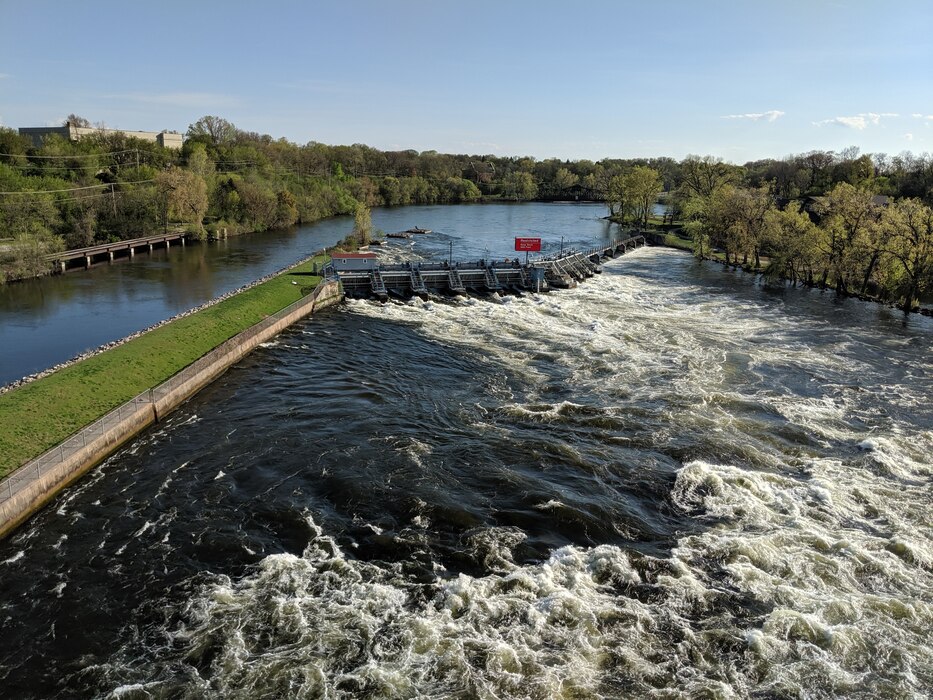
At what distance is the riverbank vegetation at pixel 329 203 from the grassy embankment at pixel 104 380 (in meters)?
36.3

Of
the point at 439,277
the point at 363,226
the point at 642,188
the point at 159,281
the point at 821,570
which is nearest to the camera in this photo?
the point at 821,570

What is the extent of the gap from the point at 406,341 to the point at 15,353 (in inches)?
1103

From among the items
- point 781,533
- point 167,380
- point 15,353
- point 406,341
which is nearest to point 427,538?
point 781,533

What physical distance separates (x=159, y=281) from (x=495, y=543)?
62167 mm

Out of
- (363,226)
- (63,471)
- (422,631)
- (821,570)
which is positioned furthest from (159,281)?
(821,570)

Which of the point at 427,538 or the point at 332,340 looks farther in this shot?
the point at 332,340

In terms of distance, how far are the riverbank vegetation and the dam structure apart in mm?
26508

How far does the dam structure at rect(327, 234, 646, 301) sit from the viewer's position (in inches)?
2566

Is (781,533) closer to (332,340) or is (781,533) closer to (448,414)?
(448,414)

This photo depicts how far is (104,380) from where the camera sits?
110 feet

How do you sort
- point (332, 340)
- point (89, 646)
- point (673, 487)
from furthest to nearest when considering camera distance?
point (332, 340)
point (673, 487)
point (89, 646)

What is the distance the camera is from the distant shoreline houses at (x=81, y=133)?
488 ft

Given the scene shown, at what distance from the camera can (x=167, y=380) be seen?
34.8 meters

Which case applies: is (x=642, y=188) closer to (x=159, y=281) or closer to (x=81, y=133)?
(x=159, y=281)
